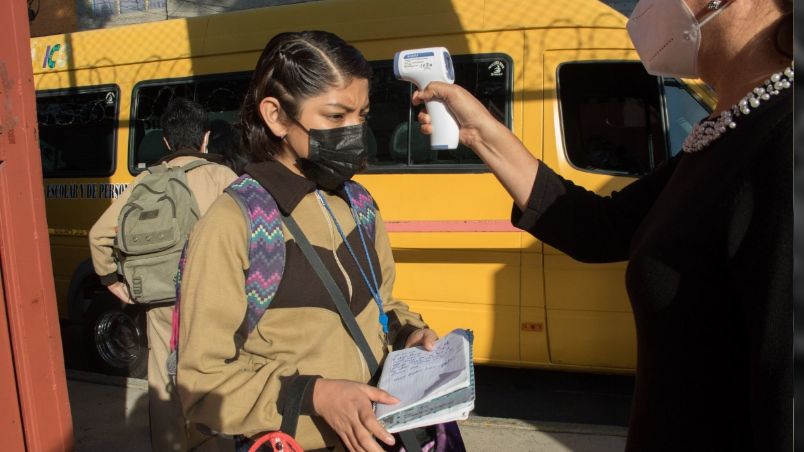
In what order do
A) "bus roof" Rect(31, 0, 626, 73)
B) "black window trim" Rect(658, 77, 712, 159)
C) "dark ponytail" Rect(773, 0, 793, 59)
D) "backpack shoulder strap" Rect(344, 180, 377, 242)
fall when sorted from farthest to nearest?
"bus roof" Rect(31, 0, 626, 73)
"black window trim" Rect(658, 77, 712, 159)
"backpack shoulder strap" Rect(344, 180, 377, 242)
"dark ponytail" Rect(773, 0, 793, 59)

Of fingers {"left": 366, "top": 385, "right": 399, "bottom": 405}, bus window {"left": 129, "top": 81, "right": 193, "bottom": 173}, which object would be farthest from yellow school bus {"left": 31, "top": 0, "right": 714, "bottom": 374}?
fingers {"left": 366, "top": 385, "right": 399, "bottom": 405}

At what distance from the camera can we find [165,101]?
508cm

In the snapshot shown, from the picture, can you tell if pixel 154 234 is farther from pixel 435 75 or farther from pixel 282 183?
pixel 435 75

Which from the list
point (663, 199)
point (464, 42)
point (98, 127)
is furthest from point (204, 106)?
point (663, 199)

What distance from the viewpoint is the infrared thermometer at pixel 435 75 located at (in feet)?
5.70

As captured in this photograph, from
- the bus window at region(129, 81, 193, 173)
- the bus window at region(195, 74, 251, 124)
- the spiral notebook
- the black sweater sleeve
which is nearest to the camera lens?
the spiral notebook

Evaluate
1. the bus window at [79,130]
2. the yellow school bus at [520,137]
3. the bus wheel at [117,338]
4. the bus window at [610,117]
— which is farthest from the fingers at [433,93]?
the bus window at [79,130]

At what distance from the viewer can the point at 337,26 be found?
450cm

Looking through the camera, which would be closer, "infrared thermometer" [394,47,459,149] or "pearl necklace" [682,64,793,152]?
"pearl necklace" [682,64,793,152]

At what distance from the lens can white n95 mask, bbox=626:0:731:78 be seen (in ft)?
4.39

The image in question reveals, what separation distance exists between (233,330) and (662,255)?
90 cm

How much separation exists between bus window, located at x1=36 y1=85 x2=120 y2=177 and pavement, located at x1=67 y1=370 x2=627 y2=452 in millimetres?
2111

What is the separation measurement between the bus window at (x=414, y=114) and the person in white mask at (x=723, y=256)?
105 inches

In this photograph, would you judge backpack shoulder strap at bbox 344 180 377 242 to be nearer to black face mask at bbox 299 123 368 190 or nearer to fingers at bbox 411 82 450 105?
black face mask at bbox 299 123 368 190
